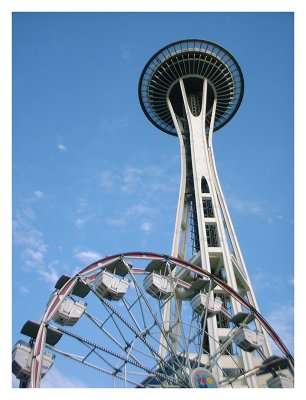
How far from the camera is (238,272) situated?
33.2 meters

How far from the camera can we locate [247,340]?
65.3 feet

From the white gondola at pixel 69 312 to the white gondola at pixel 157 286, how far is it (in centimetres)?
396

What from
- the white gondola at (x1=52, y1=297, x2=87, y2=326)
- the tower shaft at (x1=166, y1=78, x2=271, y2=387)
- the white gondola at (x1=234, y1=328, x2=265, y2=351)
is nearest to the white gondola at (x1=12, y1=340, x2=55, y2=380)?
the white gondola at (x1=52, y1=297, x2=87, y2=326)

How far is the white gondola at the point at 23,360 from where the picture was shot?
14.1 metres

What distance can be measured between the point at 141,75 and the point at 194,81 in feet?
19.3

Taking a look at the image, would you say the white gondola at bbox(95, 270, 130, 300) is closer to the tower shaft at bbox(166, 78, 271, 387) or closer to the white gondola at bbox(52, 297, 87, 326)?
the white gondola at bbox(52, 297, 87, 326)

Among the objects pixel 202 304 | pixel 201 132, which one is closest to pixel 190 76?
pixel 201 132

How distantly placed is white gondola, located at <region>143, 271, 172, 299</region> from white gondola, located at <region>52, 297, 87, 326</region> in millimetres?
3957

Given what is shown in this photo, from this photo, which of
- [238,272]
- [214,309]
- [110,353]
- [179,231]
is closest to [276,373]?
[214,309]

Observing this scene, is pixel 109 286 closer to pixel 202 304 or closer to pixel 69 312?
pixel 69 312

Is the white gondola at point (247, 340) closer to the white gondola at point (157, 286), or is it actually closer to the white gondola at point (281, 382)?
the white gondola at point (281, 382)

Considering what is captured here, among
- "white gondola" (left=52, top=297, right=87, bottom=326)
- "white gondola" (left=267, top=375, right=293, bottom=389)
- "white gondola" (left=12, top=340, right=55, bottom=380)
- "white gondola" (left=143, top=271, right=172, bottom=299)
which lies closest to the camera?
"white gondola" (left=12, top=340, right=55, bottom=380)

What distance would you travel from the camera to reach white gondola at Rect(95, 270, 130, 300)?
741 inches
